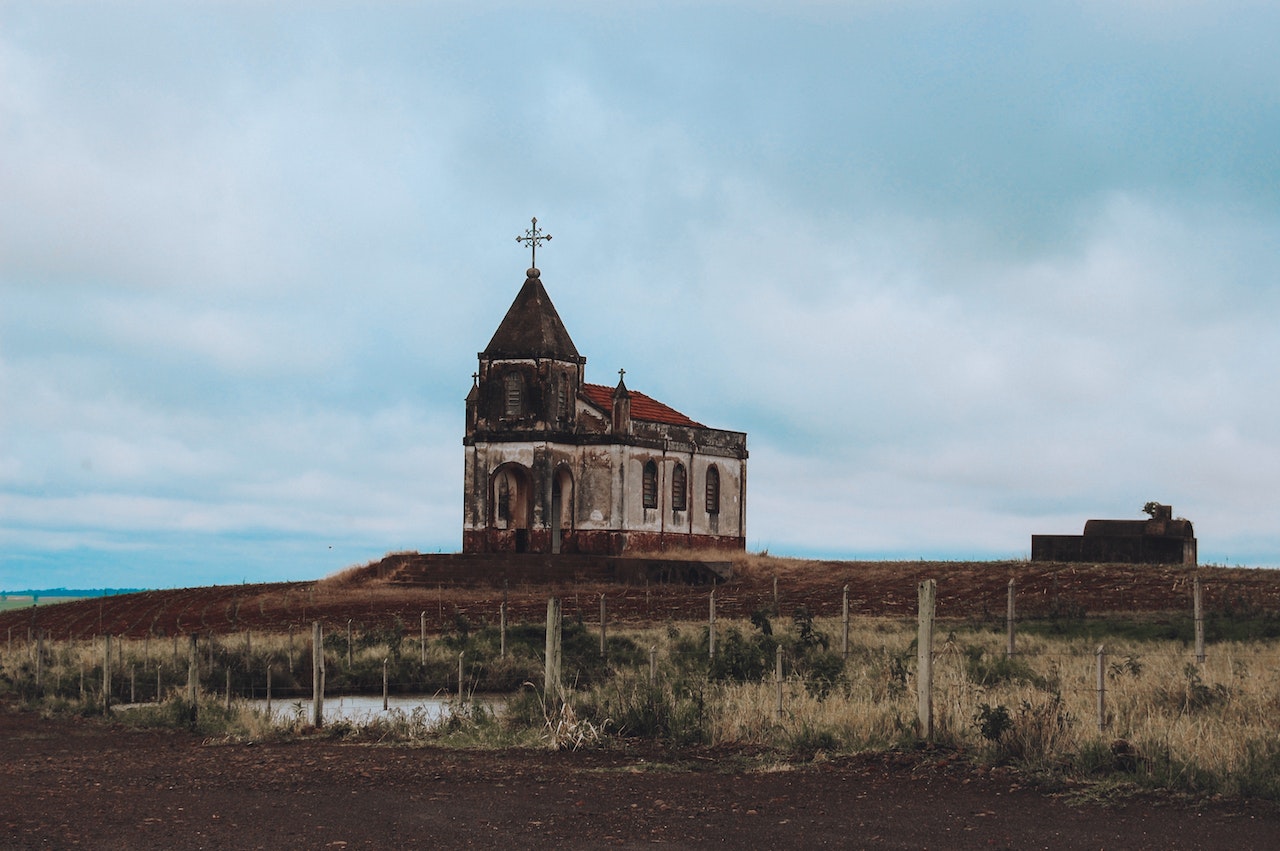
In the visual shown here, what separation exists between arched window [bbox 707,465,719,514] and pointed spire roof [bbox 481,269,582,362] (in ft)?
25.3

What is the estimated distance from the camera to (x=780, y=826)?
11773 mm

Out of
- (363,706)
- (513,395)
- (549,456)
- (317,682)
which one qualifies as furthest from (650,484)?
(317,682)

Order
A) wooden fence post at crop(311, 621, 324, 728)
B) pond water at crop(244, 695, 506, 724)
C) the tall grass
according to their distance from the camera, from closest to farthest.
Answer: the tall grass
wooden fence post at crop(311, 621, 324, 728)
pond water at crop(244, 695, 506, 724)

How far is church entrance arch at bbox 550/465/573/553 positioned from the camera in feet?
165

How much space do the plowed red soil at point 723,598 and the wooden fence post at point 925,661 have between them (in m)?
17.1

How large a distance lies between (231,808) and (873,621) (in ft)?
69.8

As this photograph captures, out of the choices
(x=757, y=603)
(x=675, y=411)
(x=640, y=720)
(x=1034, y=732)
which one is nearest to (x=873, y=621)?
(x=757, y=603)

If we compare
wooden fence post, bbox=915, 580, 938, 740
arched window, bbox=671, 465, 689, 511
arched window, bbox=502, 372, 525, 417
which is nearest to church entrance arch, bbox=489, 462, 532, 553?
arched window, bbox=502, 372, 525, 417

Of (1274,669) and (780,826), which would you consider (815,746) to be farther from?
(1274,669)

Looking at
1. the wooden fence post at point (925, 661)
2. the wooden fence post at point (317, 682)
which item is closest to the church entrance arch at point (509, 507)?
the wooden fence post at point (317, 682)

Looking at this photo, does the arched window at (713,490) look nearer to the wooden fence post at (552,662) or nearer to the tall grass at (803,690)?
the tall grass at (803,690)

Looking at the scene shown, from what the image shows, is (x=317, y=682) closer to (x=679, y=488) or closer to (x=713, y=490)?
(x=679, y=488)

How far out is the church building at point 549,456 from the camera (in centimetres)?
4997

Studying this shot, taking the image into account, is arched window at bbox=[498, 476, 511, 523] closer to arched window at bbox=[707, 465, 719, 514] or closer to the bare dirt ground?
arched window at bbox=[707, 465, 719, 514]
